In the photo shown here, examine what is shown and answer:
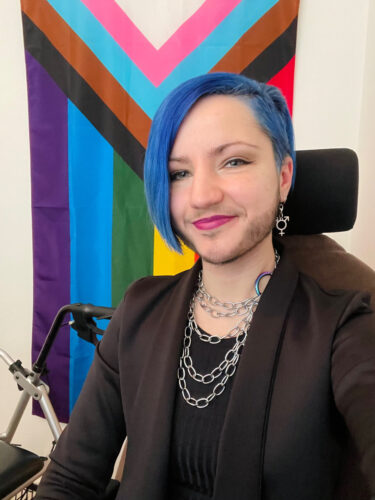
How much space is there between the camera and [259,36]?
58.1 inches

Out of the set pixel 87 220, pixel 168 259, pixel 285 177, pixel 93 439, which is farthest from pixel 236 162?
pixel 87 220

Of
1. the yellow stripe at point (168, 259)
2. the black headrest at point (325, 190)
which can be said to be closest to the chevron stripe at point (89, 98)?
the yellow stripe at point (168, 259)

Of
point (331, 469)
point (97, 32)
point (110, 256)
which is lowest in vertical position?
point (331, 469)

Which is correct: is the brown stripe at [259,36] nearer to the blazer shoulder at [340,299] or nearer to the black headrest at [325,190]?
the black headrest at [325,190]

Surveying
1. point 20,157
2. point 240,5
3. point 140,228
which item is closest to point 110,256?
point 140,228

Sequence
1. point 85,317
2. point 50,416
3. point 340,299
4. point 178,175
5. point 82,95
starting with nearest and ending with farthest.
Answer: point 340,299 < point 178,175 < point 85,317 < point 50,416 < point 82,95

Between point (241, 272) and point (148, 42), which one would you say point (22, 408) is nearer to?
point (241, 272)

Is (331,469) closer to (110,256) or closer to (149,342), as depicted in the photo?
(149,342)

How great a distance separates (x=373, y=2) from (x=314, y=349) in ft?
4.77

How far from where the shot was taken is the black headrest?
0.80 m

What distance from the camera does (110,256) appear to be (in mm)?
1696

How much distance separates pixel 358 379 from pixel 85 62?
158cm

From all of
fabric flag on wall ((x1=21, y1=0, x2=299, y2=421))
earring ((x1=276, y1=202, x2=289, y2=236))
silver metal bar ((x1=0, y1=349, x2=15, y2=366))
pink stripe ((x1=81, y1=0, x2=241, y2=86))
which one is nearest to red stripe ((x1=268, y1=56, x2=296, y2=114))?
fabric flag on wall ((x1=21, y1=0, x2=299, y2=421))

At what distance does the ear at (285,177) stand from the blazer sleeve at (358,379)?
0.28m
